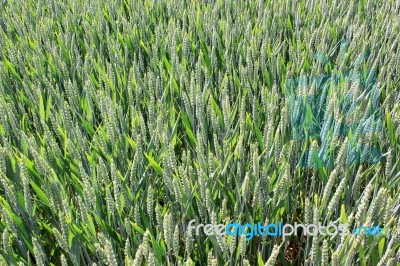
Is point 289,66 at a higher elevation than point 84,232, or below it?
higher

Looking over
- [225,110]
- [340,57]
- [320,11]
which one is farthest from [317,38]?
[225,110]

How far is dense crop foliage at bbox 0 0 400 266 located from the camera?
0.87 metres

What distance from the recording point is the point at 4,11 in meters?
2.16

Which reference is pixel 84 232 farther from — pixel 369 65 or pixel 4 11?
pixel 4 11

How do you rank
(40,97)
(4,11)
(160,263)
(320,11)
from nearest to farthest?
(160,263), (40,97), (320,11), (4,11)

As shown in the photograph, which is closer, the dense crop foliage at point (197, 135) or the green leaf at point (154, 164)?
the dense crop foliage at point (197, 135)

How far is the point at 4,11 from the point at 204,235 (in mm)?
1696

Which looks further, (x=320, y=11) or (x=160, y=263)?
(x=320, y=11)

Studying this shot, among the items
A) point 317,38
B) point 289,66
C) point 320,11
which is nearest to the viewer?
point 289,66

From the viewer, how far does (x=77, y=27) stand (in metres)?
1.96

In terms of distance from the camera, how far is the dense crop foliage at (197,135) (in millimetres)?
874

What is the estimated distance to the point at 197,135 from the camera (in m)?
1.05

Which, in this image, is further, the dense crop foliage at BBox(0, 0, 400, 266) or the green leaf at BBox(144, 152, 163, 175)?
the green leaf at BBox(144, 152, 163, 175)

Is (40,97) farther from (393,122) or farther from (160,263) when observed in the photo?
(393,122)
